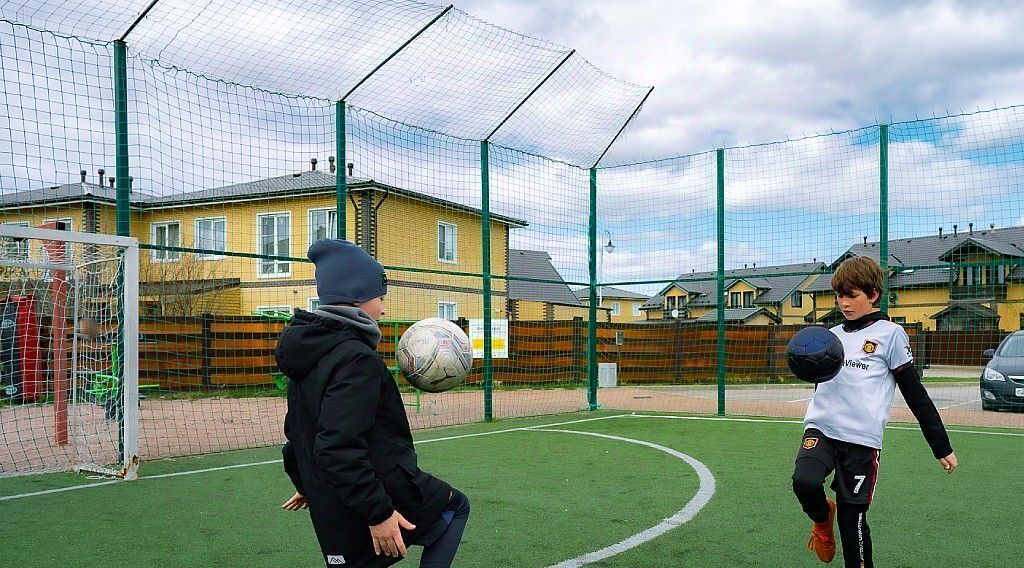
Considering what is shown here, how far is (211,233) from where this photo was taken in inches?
418

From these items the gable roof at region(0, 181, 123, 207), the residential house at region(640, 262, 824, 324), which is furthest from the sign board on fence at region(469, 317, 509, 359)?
the gable roof at region(0, 181, 123, 207)

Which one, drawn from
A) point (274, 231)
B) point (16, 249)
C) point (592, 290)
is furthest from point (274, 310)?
point (16, 249)

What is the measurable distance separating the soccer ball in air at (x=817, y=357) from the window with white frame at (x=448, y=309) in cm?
1213

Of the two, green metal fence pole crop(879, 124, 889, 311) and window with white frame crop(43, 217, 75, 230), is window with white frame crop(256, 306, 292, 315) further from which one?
green metal fence pole crop(879, 124, 889, 311)

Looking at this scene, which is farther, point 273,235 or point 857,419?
point 273,235

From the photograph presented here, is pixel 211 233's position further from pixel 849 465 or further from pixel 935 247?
pixel 935 247

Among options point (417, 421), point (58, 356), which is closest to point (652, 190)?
point (417, 421)

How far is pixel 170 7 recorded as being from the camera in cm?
795

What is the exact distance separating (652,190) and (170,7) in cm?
785

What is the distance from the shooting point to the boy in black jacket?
8.29 ft

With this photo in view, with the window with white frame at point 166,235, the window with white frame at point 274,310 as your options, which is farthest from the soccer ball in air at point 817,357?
the window with white frame at point 274,310

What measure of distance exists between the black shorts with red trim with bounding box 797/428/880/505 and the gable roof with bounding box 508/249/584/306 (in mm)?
8052

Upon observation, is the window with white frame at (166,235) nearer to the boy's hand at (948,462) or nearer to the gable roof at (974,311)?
the boy's hand at (948,462)

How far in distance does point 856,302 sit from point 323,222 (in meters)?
8.31
